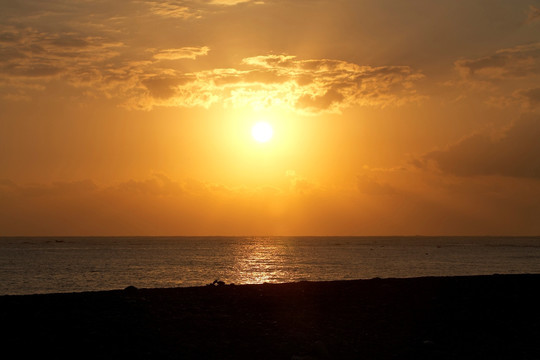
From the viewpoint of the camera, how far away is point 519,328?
48.2 ft

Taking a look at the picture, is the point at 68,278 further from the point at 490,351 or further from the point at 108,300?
the point at 490,351

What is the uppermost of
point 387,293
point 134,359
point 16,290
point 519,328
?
point 16,290

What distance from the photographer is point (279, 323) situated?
48.6 ft

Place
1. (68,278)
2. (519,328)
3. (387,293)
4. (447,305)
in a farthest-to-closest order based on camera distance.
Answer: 1. (68,278)
2. (387,293)
3. (447,305)
4. (519,328)

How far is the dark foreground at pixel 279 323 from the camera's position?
1239 cm

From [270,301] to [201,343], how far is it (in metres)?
4.98

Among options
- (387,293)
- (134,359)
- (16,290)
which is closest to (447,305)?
(387,293)

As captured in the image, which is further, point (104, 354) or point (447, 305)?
point (447, 305)

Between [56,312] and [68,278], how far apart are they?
52.9m

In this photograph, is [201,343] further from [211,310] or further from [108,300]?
[108,300]

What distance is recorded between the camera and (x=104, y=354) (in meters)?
11.9

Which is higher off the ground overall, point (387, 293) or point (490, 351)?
point (387, 293)

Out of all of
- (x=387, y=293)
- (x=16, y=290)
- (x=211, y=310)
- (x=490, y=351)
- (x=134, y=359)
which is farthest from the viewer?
(x=16, y=290)

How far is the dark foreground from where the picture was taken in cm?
1239
